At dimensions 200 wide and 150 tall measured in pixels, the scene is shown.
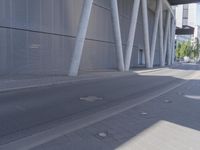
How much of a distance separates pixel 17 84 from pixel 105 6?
1070 inches

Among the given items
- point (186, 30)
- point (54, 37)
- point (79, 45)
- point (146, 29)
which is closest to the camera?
point (79, 45)

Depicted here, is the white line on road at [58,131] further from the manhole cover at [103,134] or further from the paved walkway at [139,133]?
the manhole cover at [103,134]

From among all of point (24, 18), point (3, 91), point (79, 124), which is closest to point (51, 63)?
point (24, 18)

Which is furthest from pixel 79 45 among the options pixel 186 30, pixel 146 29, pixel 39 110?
pixel 186 30

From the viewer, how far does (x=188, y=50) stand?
153750 mm

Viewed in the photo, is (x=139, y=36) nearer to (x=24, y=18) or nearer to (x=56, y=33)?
(x=56, y=33)

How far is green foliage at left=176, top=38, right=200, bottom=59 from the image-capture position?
489ft

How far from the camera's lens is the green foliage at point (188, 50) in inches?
5871

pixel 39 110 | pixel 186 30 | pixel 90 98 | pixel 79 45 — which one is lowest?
pixel 90 98

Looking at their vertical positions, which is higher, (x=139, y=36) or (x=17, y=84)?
(x=139, y=36)

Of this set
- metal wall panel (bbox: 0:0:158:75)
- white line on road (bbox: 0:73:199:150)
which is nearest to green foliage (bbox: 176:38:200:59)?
metal wall panel (bbox: 0:0:158:75)

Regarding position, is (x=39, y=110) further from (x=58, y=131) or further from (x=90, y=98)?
(x=90, y=98)

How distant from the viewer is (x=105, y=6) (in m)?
42.3

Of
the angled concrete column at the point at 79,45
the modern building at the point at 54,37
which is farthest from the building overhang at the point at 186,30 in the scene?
the angled concrete column at the point at 79,45
